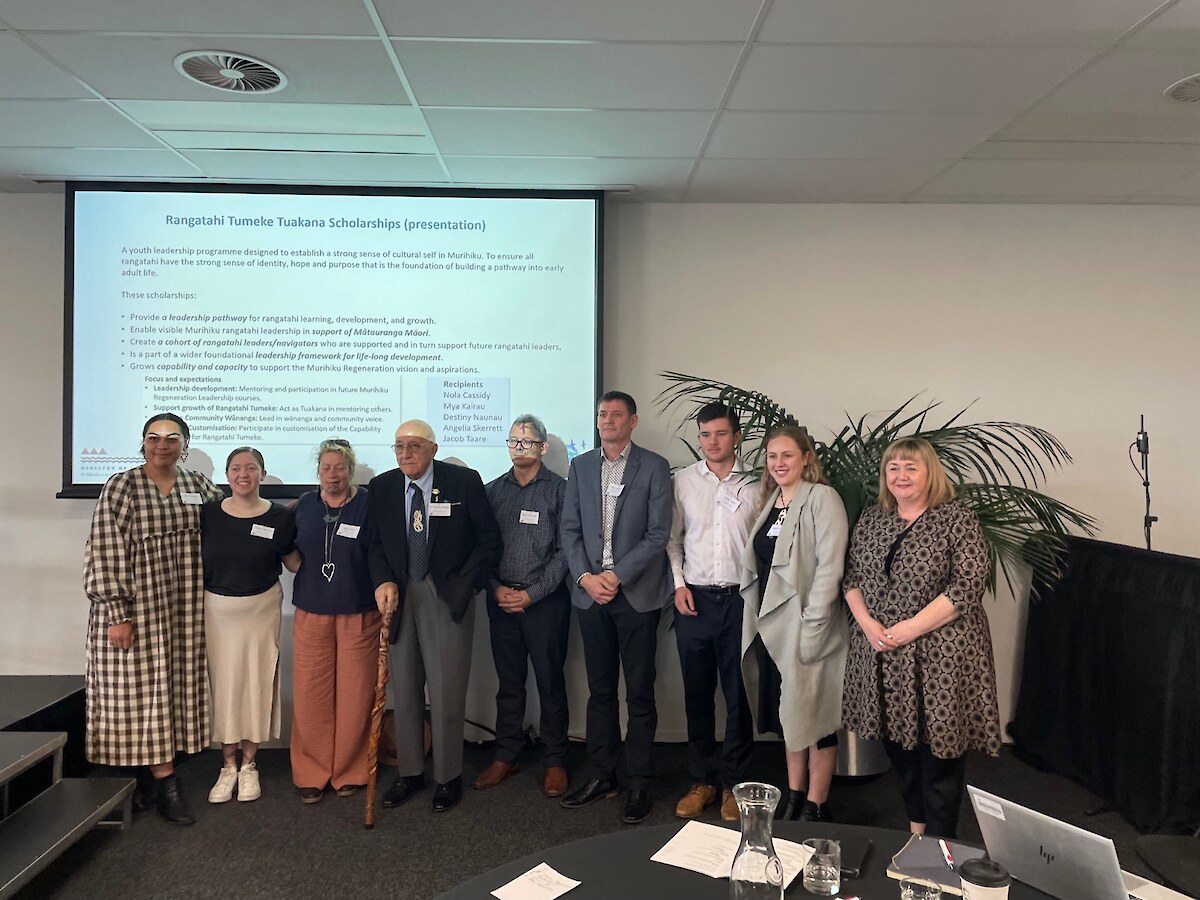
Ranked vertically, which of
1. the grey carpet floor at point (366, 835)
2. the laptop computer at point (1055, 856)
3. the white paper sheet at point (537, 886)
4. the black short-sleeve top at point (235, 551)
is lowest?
the grey carpet floor at point (366, 835)

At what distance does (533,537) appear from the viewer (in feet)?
12.0

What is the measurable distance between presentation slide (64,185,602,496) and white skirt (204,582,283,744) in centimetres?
77

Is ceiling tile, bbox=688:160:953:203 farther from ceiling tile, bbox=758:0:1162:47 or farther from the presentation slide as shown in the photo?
ceiling tile, bbox=758:0:1162:47

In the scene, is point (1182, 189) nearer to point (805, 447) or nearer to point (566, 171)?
point (805, 447)

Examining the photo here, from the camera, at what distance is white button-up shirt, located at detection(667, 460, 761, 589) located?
3.36 metres

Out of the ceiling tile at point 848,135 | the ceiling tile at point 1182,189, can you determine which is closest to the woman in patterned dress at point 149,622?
the ceiling tile at point 848,135

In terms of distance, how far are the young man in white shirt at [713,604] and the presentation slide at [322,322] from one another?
86cm

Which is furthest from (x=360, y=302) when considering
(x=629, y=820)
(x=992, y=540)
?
(x=992, y=540)

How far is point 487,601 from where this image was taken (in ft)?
12.3

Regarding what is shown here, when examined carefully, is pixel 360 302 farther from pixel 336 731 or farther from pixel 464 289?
pixel 336 731

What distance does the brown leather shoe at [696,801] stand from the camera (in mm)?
3311

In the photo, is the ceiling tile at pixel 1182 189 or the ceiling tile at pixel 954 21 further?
the ceiling tile at pixel 1182 189

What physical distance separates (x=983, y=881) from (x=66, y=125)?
393 cm

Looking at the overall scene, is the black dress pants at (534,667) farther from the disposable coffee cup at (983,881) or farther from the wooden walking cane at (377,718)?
the disposable coffee cup at (983,881)
